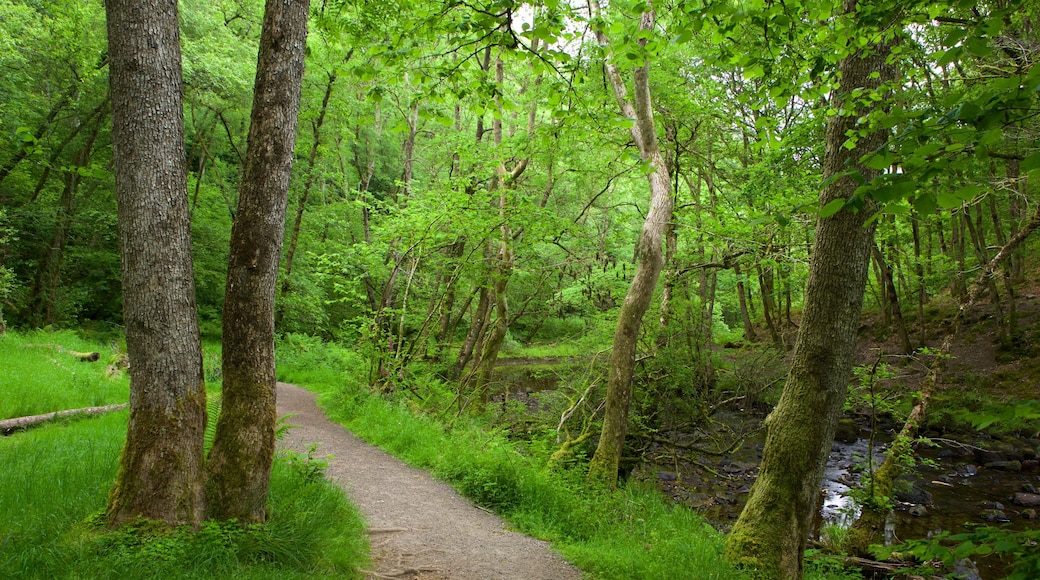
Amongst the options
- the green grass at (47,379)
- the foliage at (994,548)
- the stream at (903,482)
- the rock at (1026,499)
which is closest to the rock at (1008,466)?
the stream at (903,482)

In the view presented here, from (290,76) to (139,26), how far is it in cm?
92

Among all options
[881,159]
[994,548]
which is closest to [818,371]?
[994,548]

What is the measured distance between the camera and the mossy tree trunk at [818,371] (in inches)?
174

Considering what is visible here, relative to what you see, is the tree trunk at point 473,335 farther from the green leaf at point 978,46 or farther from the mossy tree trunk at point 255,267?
the green leaf at point 978,46

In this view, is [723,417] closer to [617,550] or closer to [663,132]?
[663,132]

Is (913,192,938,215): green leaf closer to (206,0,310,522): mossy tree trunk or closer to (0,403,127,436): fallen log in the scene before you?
(206,0,310,522): mossy tree trunk

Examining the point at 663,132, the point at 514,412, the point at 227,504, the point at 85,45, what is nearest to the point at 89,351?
the point at 85,45

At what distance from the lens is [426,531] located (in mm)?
5285

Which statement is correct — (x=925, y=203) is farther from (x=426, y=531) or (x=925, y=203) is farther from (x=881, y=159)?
(x=426, y=531)

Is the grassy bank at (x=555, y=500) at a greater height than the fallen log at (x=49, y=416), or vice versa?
the fallen log at (x=49, y=416)

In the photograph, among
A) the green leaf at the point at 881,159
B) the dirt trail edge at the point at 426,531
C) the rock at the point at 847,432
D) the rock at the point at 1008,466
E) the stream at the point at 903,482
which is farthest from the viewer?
the rock at the point at 847,432

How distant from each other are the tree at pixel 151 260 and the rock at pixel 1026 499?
464 inches

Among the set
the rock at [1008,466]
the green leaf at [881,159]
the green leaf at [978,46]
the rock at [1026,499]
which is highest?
the green leaf at [978,46]

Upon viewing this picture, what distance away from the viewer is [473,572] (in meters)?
4.54
